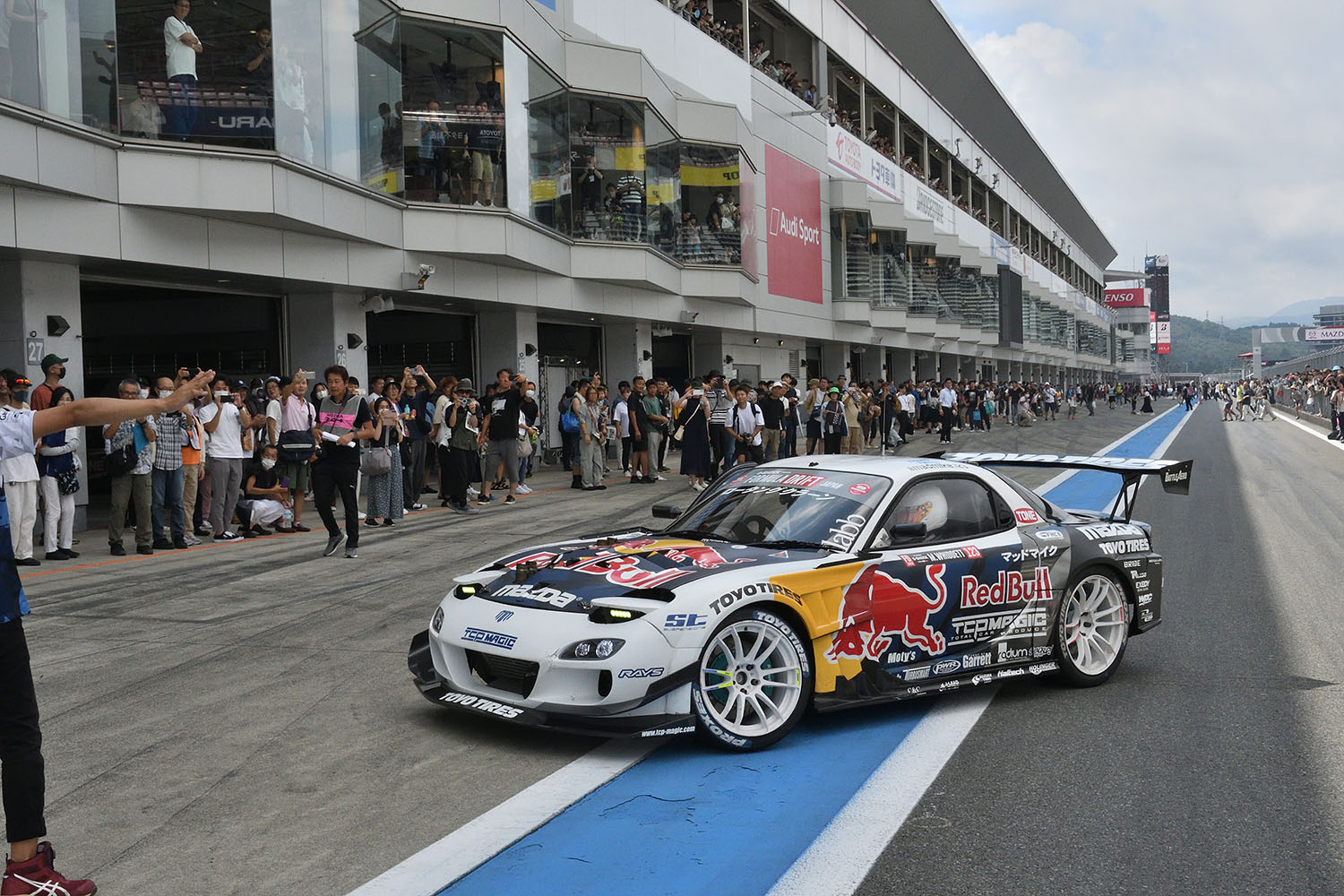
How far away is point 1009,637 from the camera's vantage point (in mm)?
6238

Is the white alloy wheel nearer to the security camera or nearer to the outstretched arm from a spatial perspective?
the outstretched arm

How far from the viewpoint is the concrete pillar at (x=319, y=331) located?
61.4ft

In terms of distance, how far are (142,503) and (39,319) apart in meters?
3.40

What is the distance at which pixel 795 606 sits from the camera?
543 cm

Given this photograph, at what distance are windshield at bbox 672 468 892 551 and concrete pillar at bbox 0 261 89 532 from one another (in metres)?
9.97

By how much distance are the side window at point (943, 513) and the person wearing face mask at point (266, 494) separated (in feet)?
30.9

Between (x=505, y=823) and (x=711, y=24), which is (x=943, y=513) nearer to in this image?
(x=505, y=823)

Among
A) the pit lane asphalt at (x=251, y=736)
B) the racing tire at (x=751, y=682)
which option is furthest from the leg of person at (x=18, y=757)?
the racing tire at (x=751, y=682)

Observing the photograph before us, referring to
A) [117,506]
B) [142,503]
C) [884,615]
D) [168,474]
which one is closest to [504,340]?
[168,474]

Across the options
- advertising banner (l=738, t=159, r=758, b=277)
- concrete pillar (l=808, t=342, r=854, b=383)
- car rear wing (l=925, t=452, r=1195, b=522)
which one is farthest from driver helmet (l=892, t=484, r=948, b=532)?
concrete pillar (l=808, t=342, r=854, b=383)

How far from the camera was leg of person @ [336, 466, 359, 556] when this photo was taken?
11.0m

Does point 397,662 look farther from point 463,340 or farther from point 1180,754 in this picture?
point 463,340

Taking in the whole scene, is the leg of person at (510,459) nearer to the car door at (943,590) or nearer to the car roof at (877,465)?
the car roof at (877,465)

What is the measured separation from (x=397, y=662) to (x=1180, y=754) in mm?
4301
